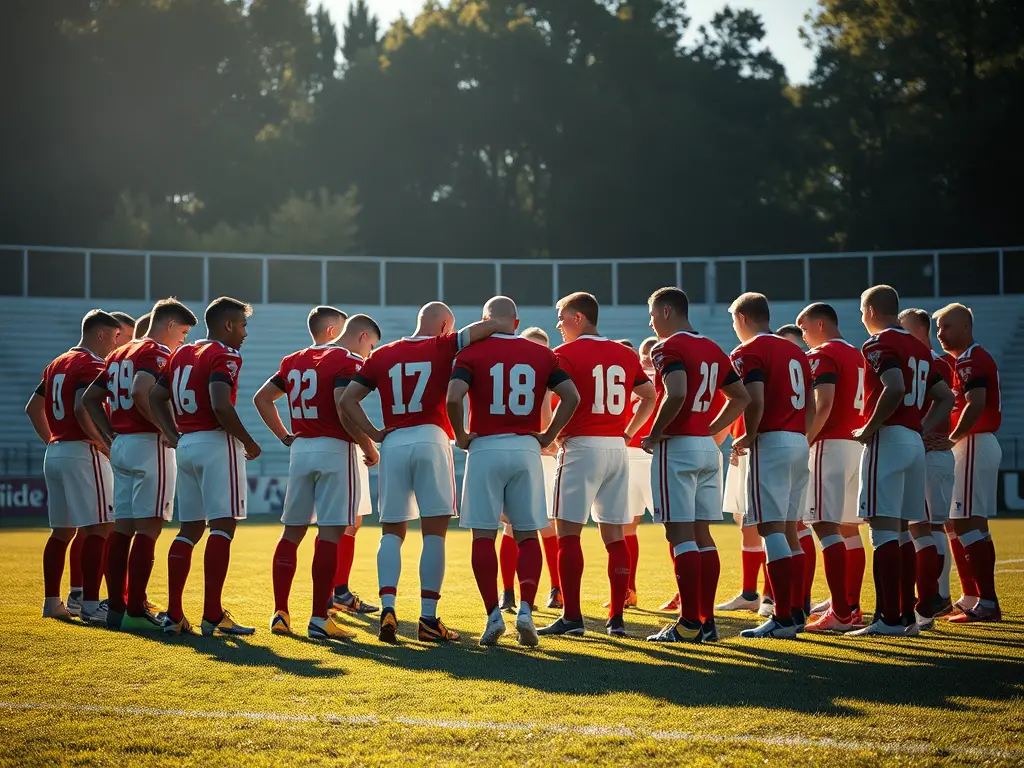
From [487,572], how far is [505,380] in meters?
1.31

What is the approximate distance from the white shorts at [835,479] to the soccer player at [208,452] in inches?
165

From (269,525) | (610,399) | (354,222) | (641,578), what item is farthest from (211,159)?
(610,399)

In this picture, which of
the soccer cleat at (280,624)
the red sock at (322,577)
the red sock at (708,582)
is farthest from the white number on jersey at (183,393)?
the red sock at (708,582)

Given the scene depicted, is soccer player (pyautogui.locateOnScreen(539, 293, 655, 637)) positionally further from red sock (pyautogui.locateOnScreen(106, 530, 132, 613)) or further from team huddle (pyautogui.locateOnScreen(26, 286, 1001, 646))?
red sock (pyautogui.locateOnScreen(106, 530, 132, 613))

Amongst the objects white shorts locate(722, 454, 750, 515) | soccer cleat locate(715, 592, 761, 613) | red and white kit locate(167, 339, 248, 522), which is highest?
red and white kit locate(167, 339, 248, 522)

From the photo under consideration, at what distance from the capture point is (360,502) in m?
8.88

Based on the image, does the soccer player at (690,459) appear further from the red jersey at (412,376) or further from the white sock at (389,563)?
the white sock at (389,563)

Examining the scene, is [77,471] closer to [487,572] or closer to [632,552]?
[487,572]

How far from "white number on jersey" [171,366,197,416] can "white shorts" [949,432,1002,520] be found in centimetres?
594

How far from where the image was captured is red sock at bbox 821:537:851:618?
8586 mm

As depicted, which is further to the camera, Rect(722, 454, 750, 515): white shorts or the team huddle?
Rect(722, 454, 750, 515): white shorts

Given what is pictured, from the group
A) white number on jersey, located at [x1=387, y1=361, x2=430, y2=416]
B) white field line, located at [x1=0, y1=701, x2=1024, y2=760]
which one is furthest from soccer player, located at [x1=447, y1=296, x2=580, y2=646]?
white field line, located at [x1=0, y1=701, x2=1024, y2=760]

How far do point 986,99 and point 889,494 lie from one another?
131ft

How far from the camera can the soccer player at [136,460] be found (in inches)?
336
